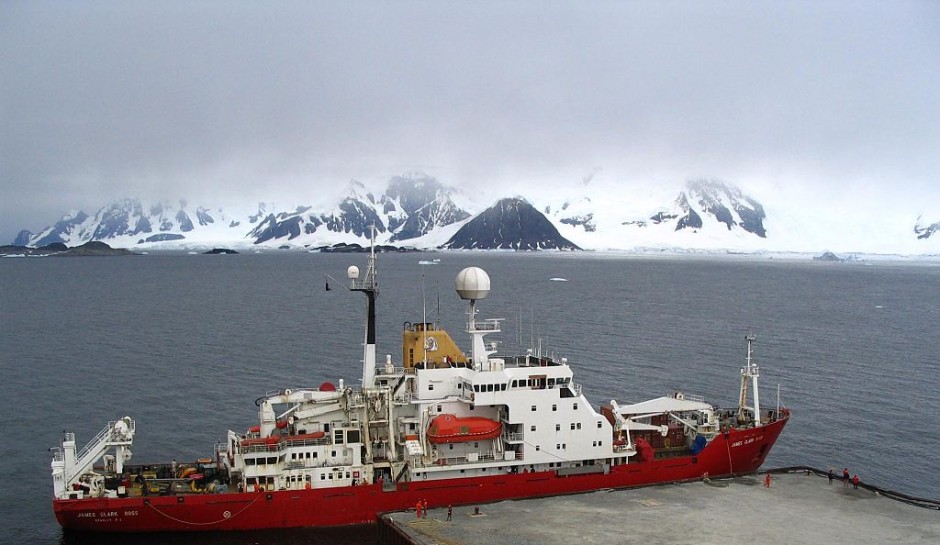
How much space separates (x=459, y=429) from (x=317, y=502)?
6215mm

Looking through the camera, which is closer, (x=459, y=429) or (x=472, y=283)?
(x=459, y=429)

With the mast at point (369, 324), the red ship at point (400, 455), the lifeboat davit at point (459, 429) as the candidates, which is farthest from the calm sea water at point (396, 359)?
the mast at point (369, 324)

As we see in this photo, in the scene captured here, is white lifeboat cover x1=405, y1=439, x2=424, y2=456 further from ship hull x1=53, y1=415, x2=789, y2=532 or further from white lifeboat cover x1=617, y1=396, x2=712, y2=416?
white lifeboat cover x1=617, y1=396, x2=712, y2=416

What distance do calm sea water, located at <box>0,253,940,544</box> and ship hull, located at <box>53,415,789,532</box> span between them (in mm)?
642

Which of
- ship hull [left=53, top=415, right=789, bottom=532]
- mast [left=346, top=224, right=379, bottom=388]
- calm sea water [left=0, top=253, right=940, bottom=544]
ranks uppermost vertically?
mast [left=346, top=224, right=379, bottom=388]

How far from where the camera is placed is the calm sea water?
37344mm

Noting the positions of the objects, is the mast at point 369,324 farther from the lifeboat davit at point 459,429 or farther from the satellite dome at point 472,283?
the satellite dome at point 472,283

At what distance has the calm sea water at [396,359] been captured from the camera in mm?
37344

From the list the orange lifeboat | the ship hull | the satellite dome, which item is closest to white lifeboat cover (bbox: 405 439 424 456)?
Answer: the ship hull

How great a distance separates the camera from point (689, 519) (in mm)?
25719

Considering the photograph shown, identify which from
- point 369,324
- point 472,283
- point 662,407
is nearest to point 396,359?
point 369,324

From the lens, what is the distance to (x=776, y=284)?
14500 cm

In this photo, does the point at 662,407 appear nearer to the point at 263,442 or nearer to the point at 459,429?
Result: the point at 459,429

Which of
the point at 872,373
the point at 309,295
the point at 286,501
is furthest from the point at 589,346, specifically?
the point at 309,295
